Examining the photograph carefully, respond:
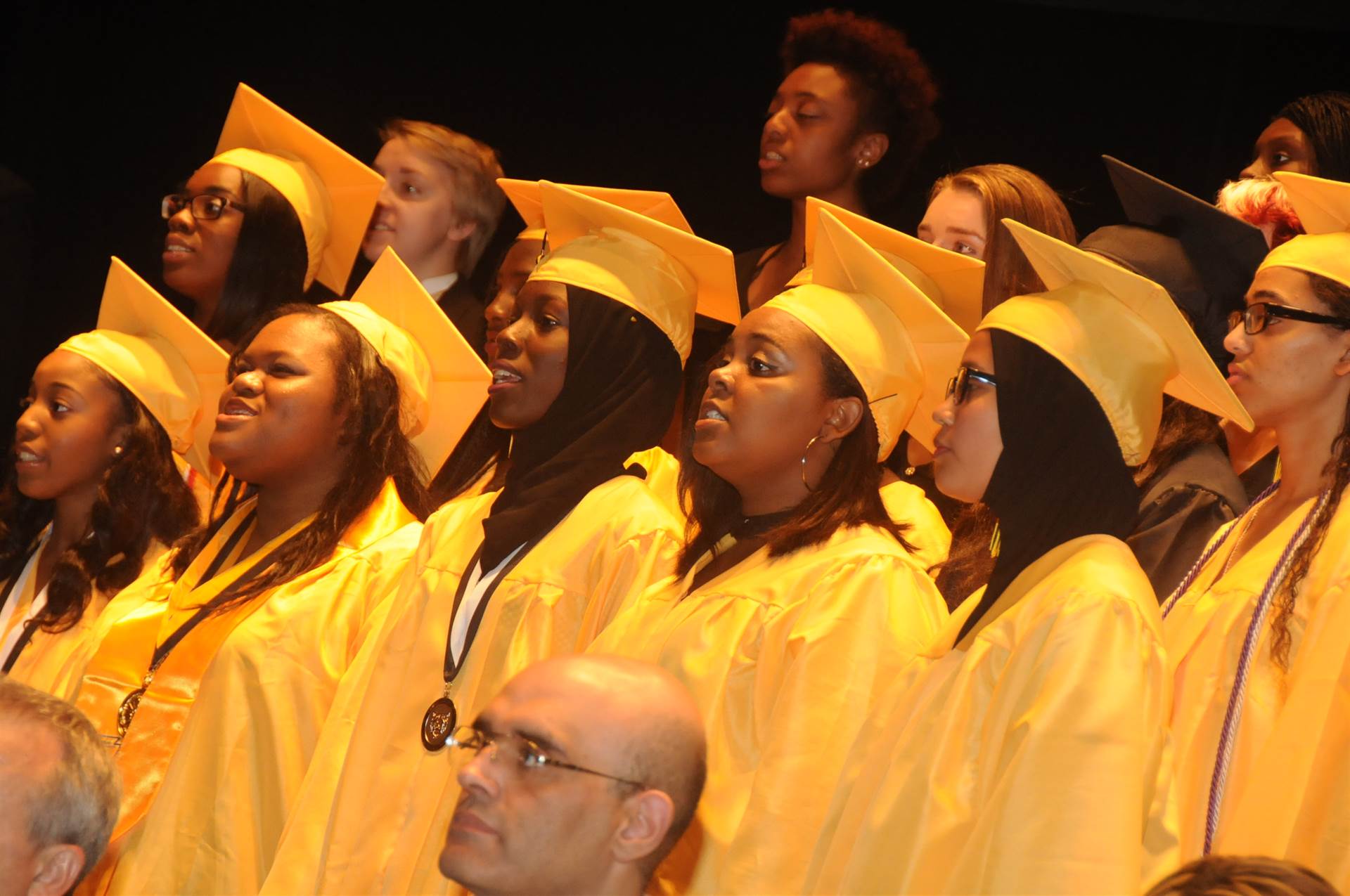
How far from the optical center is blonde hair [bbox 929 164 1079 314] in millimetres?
4395

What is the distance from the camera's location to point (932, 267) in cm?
409

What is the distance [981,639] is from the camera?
10.1 feet

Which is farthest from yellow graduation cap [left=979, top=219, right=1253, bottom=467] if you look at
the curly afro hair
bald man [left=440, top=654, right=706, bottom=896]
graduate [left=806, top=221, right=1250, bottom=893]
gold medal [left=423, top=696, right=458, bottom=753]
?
the curly afro hair

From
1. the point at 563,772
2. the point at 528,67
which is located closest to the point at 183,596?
the point at 563,772

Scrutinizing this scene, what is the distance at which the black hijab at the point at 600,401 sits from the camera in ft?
13.7

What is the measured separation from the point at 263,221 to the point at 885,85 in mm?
1999

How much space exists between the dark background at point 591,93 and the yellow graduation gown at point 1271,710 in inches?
88.3

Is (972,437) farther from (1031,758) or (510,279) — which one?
(510,279)

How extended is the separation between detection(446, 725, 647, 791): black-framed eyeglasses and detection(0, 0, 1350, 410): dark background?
3.14 m

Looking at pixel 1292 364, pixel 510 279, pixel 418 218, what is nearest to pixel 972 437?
pixel 1292 364

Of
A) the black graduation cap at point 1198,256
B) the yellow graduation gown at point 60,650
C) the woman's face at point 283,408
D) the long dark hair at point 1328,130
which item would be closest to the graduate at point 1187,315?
the black graduation cap at point 1198,256

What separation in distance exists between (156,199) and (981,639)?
5117mm

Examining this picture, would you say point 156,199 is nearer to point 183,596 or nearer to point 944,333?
point 183,596

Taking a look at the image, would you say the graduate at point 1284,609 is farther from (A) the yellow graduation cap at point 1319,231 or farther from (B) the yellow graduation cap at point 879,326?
(B) the yellow graduation cap at point 879,326
